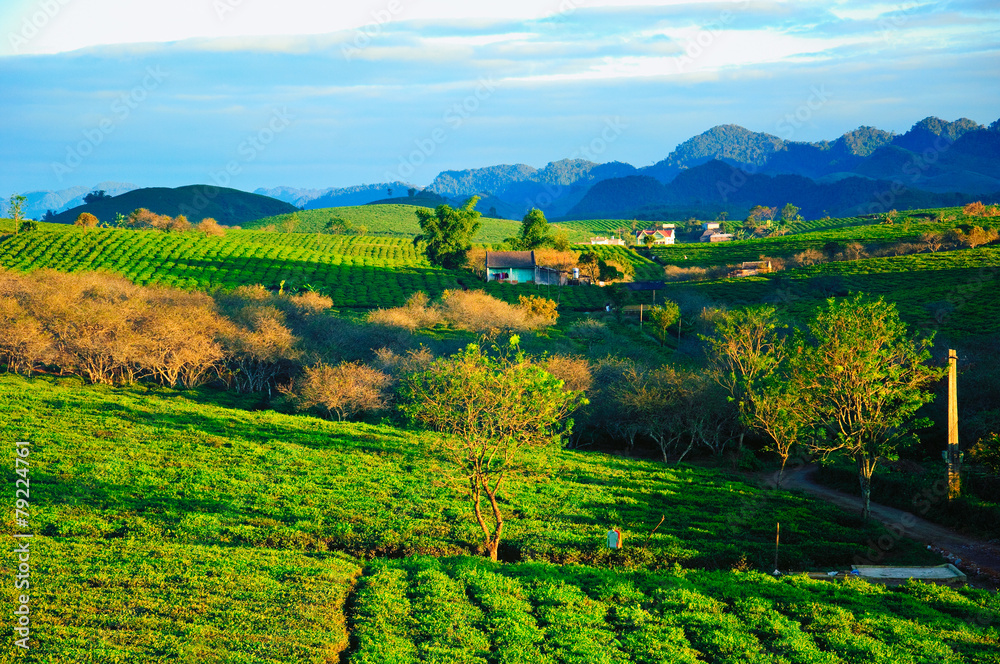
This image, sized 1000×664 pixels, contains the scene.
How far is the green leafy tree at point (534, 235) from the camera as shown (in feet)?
368

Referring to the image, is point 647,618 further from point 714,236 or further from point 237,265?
point 714,236

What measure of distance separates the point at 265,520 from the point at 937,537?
24195mm

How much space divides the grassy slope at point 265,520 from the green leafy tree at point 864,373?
145 inches

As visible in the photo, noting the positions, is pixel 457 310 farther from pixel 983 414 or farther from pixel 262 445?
pixel 983 414

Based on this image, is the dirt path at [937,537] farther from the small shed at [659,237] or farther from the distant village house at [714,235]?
the distant village house at [714,235]

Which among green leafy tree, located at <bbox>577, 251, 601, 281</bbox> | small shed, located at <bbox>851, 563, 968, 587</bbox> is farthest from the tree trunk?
green leafy tree, located at <bbox>577, 251, 601, 281</bbox>

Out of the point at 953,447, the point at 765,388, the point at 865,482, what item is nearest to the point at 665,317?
the point at 765,388

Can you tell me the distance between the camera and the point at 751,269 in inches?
3915

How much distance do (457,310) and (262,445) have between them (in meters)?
33.4

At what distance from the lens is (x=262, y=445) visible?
32.3 meters

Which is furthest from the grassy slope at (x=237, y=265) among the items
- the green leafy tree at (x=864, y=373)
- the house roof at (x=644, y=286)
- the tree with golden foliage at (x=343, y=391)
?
the green leafy tree at (x=864, y=373)

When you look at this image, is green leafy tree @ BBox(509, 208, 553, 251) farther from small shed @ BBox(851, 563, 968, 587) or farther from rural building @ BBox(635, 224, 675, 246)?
small shed @ BBox(851, 563, 968, 587)

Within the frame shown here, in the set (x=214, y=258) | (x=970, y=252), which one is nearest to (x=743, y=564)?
(x=970, y=252)

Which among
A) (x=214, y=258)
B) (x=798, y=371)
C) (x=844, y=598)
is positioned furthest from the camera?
(x=214, y=258)
